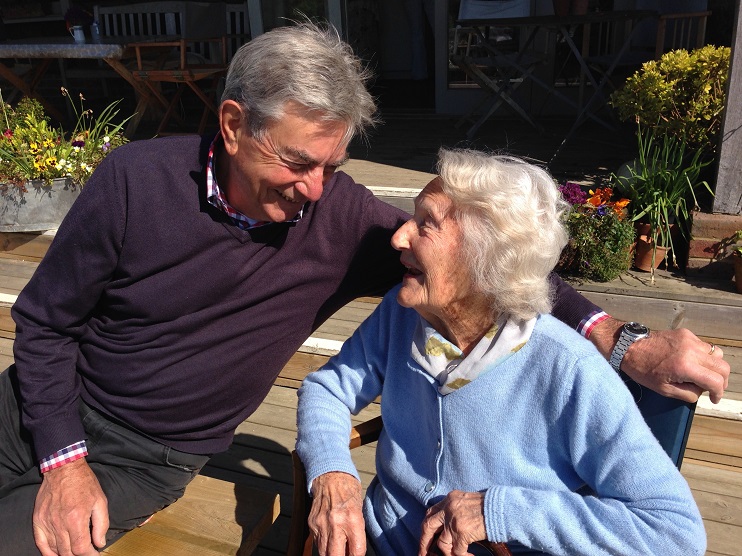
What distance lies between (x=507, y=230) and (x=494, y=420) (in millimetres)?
362

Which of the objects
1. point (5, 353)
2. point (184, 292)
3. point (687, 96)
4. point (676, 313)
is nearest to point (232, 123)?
point (184, 292)

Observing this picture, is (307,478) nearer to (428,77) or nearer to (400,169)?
(400,169)

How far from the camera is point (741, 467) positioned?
2148mm

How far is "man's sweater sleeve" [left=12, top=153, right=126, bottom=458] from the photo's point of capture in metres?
1.50

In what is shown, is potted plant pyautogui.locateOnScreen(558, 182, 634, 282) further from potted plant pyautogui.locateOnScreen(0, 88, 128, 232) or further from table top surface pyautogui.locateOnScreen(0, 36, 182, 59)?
table top surface pyautogui.locateOnScreen(0, 36, 182, 59)

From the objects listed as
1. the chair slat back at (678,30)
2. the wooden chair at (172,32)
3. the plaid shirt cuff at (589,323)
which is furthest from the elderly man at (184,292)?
the wooden chair at (172,32)

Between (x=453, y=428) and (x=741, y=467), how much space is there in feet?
4.12

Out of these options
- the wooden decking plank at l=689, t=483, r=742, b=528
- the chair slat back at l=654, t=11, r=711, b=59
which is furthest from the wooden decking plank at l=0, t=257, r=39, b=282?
the chair slat back at l=654, t=11, r=711, b=59

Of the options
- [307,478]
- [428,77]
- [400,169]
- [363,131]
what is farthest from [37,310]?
[428,77]

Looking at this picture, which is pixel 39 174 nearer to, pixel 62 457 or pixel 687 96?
pixel 62 457

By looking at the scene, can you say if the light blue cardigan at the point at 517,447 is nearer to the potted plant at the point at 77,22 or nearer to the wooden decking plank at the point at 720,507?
the wooden decking plank at the point at 720,507

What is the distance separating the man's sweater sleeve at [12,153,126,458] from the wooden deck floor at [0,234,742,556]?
0.79 metres

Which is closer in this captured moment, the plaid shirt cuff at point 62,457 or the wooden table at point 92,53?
the plaid shirt cuff at point 62,457

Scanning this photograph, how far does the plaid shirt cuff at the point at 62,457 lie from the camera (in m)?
1.54
